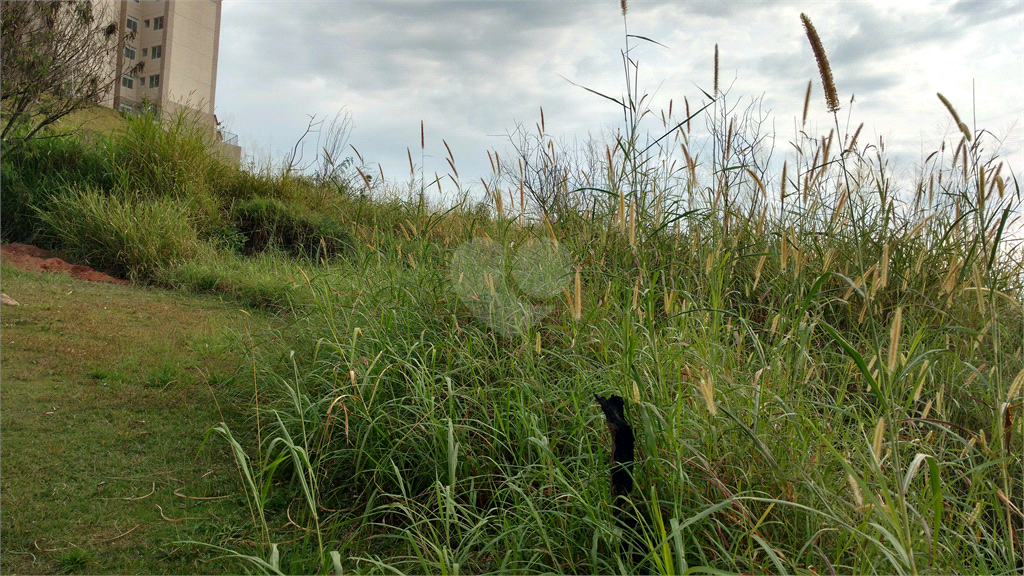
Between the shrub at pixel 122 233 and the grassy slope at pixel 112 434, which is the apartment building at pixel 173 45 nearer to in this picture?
the shrub at pixel 122 233

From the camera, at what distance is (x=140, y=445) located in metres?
2.34

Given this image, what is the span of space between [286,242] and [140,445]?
460 centimetres

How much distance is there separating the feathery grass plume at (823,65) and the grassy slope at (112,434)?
268 centimetres

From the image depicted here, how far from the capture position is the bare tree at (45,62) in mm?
6016

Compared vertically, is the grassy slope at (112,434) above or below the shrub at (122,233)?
below

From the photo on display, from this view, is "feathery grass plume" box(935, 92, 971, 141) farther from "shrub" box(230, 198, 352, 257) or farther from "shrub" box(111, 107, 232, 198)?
"shrub" box(111, 107, 232, 198)

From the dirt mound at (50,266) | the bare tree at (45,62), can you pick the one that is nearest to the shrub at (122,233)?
the dirt mound at (50,266)

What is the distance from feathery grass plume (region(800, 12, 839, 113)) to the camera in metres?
2.28

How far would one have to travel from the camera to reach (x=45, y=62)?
6039 mm

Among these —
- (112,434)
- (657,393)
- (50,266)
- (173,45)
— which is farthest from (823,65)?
(173,45)

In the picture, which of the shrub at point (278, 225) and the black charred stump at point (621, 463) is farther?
the shrub at point (278, 225)

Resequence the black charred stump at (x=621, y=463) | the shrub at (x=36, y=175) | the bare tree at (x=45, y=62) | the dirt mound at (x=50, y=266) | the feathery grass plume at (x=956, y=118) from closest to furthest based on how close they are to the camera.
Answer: the black charred stump at (x=621, y=463) < the feathery grass plume at (x=956, y=118) < the dirt mound at (x=50, y=266) < the shrub at (x=36, y=175) < the bare tree at (x=45, y=62)

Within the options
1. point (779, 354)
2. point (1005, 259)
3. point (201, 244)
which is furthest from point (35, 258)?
point (1005, 259)

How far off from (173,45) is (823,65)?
29.6 metres
